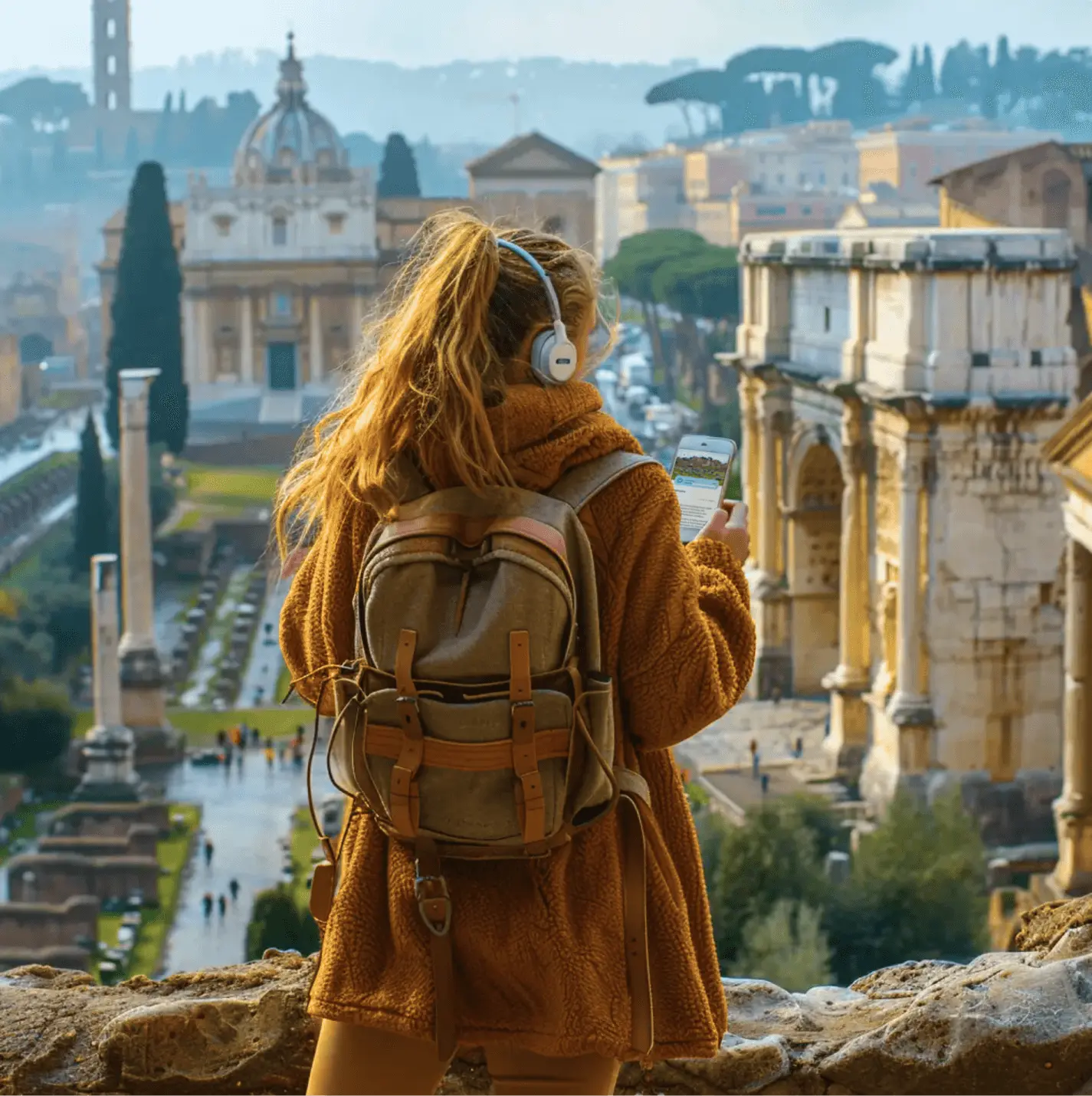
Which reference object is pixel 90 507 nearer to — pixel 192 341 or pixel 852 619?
pixel 852 619

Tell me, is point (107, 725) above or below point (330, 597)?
below

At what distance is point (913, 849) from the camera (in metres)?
10.8

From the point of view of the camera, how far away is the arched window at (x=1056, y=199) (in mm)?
17250

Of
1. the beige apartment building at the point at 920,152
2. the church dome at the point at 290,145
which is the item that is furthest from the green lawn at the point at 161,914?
the beige apartment building at the point at 920,152

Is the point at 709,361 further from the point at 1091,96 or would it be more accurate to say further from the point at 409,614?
the point at 409,614

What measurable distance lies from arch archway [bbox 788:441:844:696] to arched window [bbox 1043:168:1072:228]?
2.92m

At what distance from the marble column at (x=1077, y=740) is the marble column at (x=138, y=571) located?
34.1 feet

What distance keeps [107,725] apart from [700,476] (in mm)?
15499

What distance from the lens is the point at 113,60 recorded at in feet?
217

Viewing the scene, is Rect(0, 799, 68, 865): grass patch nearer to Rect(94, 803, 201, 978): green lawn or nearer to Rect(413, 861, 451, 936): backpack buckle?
Rect(94, 803, 201, 978): green lawn

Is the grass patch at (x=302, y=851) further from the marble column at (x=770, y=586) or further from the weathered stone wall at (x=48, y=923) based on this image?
the marble column at (x=770, y=586)

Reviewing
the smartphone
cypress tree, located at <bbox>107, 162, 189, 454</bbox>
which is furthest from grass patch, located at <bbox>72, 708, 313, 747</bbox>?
the smartphone

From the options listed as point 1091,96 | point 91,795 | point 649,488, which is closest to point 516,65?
point 1091,96

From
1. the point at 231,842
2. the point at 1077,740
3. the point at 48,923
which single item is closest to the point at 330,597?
the point at 1077,740
